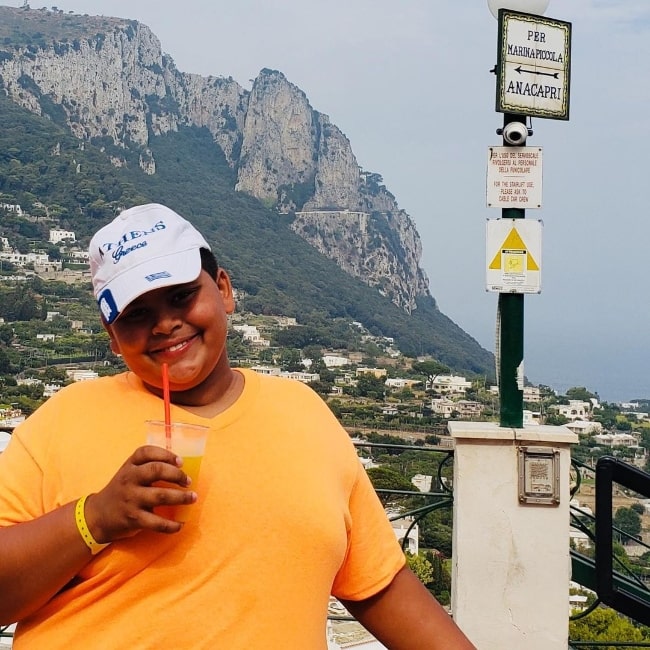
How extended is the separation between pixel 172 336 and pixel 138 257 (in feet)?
0.41

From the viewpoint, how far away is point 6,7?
107 meters

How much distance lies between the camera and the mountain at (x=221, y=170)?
253ft

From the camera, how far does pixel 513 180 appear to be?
3.63 m

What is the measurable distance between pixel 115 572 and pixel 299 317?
223 feet

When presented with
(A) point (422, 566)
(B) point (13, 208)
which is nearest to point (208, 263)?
(A) point (422, 566)

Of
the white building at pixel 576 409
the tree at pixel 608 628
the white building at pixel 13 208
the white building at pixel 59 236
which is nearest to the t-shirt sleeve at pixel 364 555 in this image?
the tree at pixel 608 628

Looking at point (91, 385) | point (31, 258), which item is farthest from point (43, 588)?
point (31, 258)

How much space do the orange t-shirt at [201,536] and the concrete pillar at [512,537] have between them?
223 centimetres

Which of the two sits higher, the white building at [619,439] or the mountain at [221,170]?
the mountain at [221,170]

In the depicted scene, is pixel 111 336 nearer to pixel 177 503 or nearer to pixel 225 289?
pixel 225 289

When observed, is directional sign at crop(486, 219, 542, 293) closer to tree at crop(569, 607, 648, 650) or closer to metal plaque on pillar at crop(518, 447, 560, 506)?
metal plaque on pillar at crop(518, 447, 560, 506)

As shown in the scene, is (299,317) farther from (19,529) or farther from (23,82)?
(19,529)

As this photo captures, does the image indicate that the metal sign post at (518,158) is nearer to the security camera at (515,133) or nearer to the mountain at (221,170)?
the security camera at (515,133)

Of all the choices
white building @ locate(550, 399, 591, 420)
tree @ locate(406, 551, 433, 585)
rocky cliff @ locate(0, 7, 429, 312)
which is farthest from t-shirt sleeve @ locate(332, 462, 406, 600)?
rocky cliff @ locate(0, 7, 429, 312)
